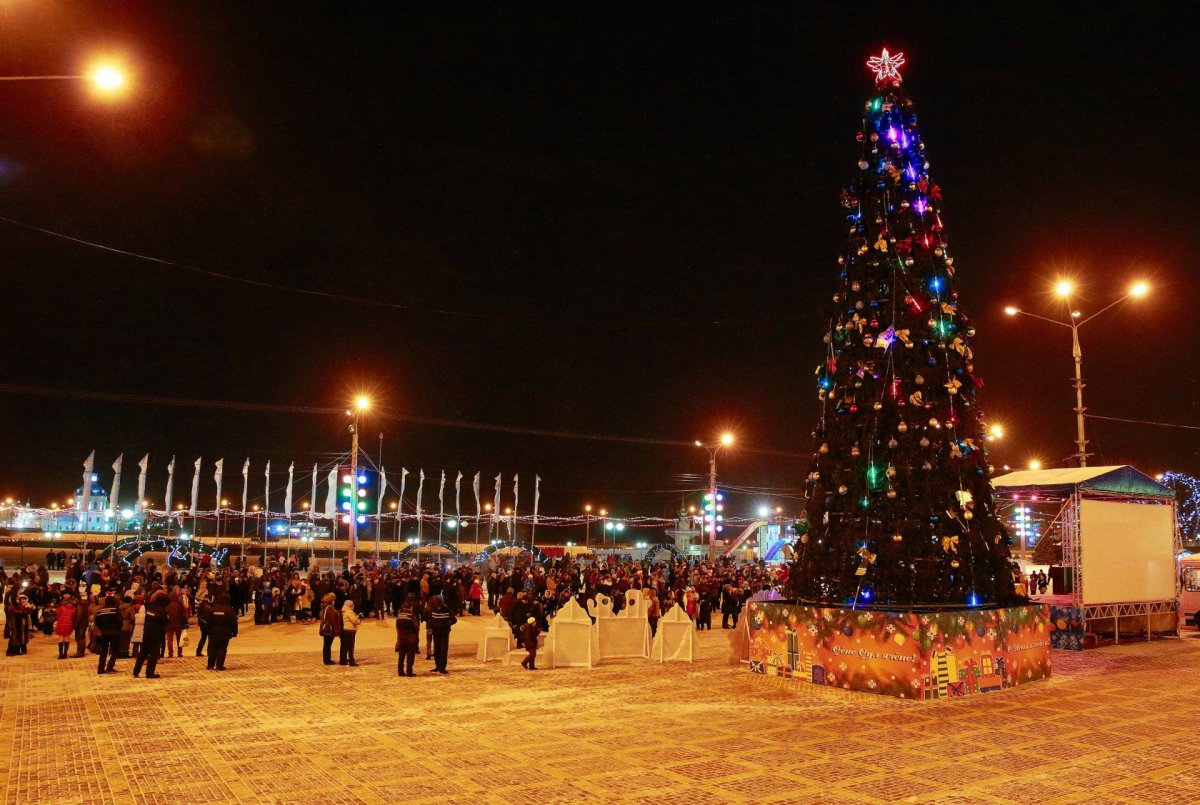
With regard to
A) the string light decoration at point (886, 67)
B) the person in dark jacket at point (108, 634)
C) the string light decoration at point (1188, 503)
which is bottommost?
the person in dark jacket at point (108, 634)

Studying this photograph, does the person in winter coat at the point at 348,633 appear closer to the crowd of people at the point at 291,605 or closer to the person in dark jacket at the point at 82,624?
the crowd of people at the point at 291,605

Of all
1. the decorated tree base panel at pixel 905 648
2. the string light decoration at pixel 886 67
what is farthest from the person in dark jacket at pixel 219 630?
the string light decoration at pixel 886 67

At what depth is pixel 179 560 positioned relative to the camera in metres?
46.7

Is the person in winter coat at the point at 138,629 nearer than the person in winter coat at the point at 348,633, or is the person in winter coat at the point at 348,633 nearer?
the person in winter coat at the point at 138,629

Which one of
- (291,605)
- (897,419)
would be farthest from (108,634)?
(897,419)

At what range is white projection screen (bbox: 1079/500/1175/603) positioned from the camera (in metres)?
19.8

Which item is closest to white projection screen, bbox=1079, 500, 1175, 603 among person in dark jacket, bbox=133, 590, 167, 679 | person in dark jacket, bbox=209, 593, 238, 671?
person in dark jacket, bbox=209, 593, 238, 671

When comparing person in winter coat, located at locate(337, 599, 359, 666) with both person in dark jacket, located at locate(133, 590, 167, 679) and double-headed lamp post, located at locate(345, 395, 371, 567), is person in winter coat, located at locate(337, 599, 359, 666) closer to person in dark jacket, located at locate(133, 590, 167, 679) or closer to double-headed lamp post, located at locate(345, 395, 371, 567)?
person in dark jacket, located at locate(133, 590, 167, 679)

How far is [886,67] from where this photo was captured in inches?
627

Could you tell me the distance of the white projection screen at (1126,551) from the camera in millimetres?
19797

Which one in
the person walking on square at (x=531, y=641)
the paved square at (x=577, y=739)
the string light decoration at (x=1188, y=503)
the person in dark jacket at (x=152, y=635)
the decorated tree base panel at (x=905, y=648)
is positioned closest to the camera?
the paved square at (x=577, y=739)

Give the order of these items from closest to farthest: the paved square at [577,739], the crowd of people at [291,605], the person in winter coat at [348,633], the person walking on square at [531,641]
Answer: the paved square at [577,739], the crowd of people at [291,605], the person in winter coat at [348,633], the person walking on square at [531,641]

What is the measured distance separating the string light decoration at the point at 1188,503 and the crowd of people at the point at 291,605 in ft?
76.5

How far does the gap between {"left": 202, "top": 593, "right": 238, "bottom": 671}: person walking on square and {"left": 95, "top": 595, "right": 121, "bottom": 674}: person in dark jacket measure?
58.4 inches
